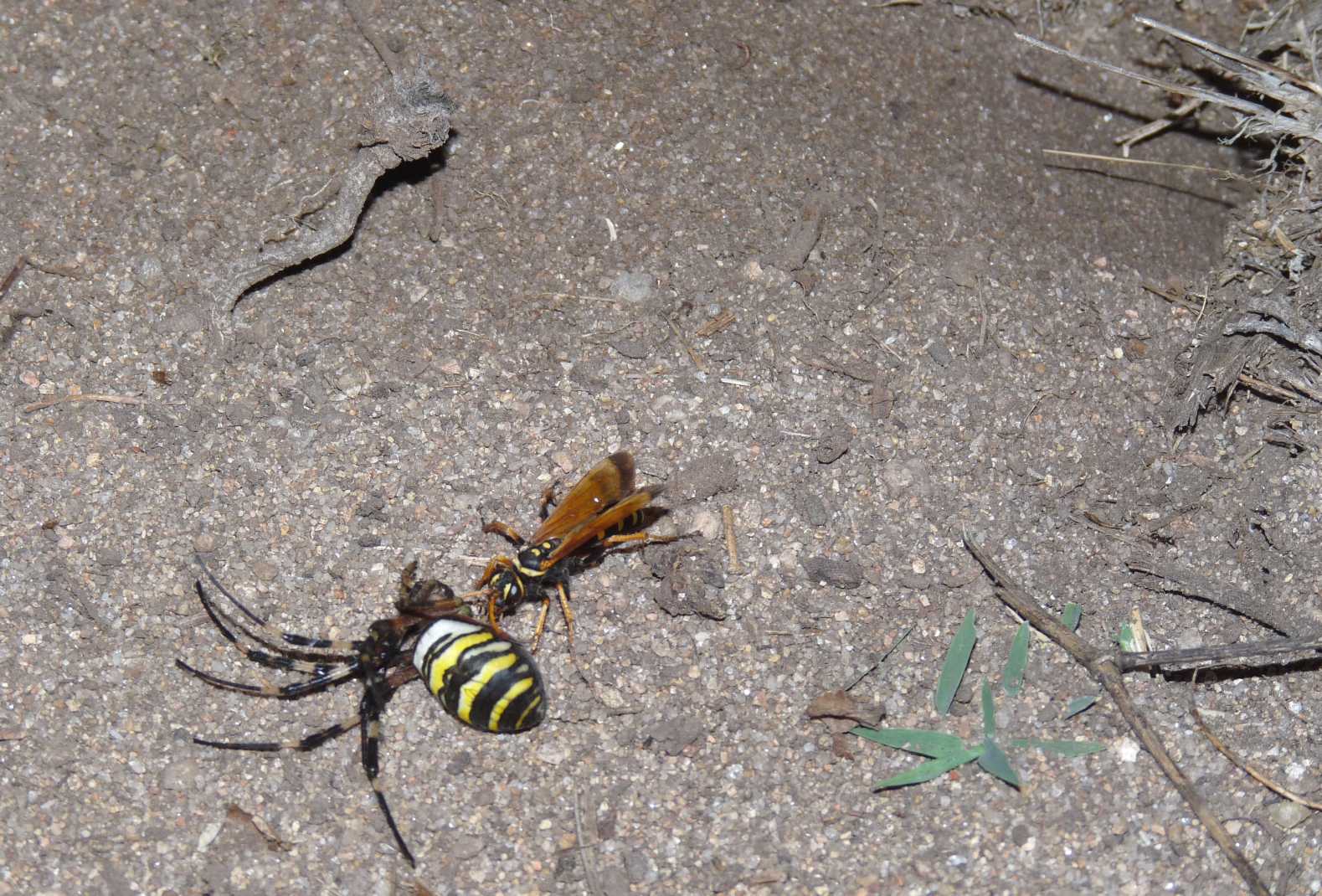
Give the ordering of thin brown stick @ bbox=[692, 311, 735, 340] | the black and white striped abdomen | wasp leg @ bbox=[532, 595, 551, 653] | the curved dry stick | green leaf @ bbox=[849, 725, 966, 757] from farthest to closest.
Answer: thin brown stick @ bbox=[692, 311, 735, 340], the curved dry stick, wasp leg @ bbox=[532, 595, 551, 653], green leaf @ bbox=[849, 725, 966, 757], the black and white striped abdomen

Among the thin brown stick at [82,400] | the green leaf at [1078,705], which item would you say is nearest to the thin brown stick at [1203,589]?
the green leaf at [1078,705]

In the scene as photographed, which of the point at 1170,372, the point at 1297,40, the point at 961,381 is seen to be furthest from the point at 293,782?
the point at 1297,40

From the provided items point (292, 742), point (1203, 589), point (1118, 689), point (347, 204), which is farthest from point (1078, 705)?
point (347, 204)

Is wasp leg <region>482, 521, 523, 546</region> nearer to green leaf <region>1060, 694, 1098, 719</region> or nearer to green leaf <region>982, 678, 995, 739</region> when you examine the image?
green leaf <region>982, 678, 995, 739</region>

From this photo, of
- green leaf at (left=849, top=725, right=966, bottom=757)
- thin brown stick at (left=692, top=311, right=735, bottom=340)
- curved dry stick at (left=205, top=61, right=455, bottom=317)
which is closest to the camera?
green leaf at (left=849, top=725, right=966, bottom=757)

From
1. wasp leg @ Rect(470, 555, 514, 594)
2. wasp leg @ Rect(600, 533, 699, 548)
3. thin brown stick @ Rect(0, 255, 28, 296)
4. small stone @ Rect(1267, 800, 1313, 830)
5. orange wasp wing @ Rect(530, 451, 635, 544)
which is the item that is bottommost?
small stone @ Rect(1267, 800, 1313, 830)

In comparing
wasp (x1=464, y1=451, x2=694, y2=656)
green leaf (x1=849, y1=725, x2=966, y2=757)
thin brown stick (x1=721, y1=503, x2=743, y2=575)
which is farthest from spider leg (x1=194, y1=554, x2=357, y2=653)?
green leaf (x1=849, y1=725, x2=966, y2=757)

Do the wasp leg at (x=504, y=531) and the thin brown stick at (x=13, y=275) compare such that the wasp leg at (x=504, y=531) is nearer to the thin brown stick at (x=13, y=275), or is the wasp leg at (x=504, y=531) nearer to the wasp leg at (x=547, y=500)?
the wasp leg at (x=547, y=500)
